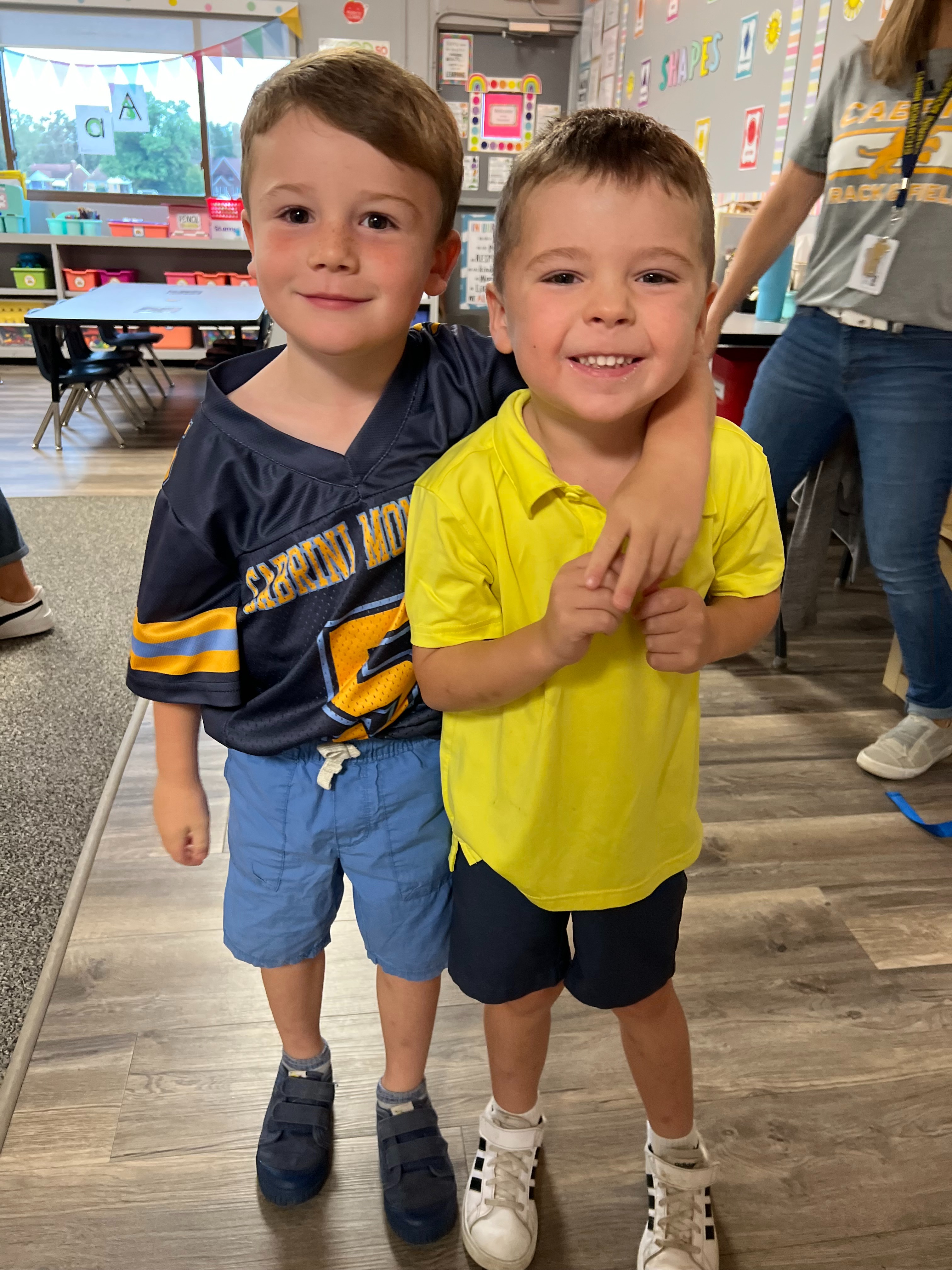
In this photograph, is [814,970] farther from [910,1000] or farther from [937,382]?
[937,382]

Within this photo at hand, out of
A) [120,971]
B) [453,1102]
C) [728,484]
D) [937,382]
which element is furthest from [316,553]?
[937,382]

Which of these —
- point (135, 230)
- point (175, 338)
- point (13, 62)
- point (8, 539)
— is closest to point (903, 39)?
point (8, 539)

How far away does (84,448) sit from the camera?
4.49 m

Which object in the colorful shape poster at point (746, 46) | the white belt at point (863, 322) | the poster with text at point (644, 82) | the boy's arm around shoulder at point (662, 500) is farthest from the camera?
the poster with text at point (644, 82)

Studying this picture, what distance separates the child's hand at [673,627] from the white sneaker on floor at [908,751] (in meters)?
1.44

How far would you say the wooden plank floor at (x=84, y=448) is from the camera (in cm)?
388

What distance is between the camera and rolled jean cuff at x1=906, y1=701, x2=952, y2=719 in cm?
197

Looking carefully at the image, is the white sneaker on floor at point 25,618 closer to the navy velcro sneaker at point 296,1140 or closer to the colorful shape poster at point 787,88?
the navy velcro sneaker at point 296,1140

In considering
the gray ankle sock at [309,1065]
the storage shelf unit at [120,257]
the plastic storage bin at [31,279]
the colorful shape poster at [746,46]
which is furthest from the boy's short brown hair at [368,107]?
the plastic storage bin at [31,279]

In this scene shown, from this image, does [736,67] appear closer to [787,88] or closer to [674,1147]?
[787,88]

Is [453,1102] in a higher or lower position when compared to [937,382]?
lower

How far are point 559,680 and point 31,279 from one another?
6967 millimetres

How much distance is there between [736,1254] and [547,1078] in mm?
309

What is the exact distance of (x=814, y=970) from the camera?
145 centimetres
